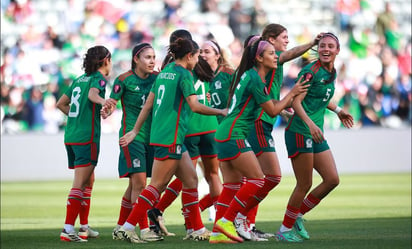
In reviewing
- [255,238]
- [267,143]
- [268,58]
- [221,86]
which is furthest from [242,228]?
[221,86]

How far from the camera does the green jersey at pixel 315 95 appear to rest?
9195 millimetres

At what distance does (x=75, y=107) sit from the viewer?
9.91 meters

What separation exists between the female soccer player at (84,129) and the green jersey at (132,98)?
229 millimetres

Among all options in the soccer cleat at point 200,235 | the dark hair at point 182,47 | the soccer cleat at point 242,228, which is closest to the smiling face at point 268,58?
the dark hair at point 182,47

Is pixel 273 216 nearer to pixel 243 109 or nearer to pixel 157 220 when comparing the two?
pixel 157 220

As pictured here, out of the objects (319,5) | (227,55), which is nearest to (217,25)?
(319,5)

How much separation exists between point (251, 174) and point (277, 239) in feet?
3.35

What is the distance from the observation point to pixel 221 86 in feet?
34.1

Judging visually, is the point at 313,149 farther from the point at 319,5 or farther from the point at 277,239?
the point at 319,5

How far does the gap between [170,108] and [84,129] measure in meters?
1.44

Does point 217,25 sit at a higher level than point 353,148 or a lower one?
higher

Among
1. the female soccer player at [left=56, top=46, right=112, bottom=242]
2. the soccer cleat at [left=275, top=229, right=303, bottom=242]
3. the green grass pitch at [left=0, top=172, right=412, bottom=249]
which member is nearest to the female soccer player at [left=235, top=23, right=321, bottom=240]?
the soccer cleat at [left=275, top=229, right=303, bottom=242]

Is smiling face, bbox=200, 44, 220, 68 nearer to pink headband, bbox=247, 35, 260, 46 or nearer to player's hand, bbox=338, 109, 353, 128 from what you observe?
pink headband, bbox=247, 35, 260, 46

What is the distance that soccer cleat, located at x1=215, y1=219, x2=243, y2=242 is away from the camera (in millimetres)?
8711
